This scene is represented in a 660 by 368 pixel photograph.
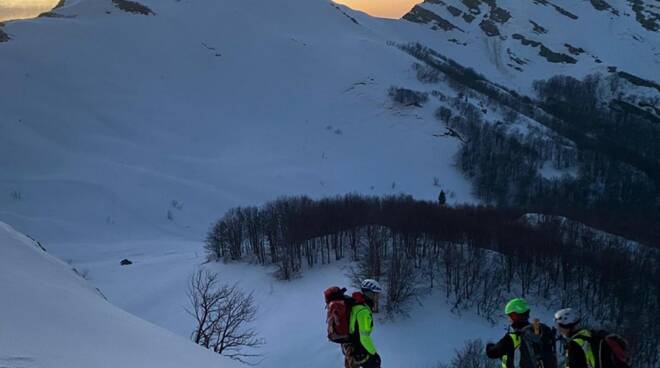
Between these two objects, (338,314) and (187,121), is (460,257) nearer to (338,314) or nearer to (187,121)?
(338,314)

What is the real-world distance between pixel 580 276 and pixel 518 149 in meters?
71.2

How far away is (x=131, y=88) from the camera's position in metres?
101

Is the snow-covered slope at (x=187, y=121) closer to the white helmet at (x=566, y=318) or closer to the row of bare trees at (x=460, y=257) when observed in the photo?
the row of bare trees at (x=460, y=257)

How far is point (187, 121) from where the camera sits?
9844cm

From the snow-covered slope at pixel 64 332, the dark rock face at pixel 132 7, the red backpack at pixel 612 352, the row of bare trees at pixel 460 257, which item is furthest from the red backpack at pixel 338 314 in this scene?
the dark rock face at pixel 132 7

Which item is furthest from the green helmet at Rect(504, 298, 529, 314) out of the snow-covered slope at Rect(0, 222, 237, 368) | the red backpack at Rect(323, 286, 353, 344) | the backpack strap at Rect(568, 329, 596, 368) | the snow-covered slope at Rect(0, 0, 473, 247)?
the snow-covered slope at Rect(0, 0, 473, 247)

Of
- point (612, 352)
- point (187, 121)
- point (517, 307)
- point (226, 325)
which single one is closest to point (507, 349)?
point (517, 307)

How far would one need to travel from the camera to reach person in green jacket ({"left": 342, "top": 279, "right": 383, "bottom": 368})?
8.23 metres

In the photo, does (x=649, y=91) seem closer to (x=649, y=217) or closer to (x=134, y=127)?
(x=649, y=217)

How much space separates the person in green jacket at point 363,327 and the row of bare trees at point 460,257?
30250 mm

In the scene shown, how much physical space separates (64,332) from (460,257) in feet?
128

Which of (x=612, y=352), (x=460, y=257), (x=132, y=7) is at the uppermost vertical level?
(x=612, y=352)

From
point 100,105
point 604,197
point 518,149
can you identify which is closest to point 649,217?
point 604,197

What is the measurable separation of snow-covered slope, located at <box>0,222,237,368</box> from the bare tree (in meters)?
7.46
